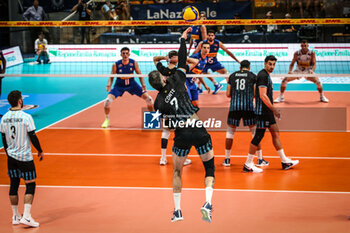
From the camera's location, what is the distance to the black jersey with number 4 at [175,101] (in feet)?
22.8

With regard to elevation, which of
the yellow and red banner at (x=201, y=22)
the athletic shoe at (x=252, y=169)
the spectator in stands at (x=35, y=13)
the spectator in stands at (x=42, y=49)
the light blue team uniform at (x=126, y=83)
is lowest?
the athletic shoe at (x=252, y=169)

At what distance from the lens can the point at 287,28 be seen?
2598 centimetres

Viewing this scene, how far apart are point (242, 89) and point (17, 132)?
4.63 meters

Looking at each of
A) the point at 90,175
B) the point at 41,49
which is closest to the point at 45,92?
the point at 41,49

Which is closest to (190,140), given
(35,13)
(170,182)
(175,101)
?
(175,101)

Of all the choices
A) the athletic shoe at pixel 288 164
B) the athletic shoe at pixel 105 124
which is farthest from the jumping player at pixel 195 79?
the athletic shoe at pixel 105 124

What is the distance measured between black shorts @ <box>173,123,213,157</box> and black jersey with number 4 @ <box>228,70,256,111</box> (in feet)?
9.68

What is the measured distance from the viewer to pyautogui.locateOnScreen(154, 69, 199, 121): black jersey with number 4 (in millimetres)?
6938

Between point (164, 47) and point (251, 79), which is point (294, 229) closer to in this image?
point (251, 79)

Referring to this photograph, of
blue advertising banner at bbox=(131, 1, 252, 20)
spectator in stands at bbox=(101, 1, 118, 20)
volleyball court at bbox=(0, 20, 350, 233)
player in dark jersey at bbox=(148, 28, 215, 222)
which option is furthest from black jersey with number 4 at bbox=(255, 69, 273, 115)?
spectator in stands at bbox=(101, 1, 118, 20)

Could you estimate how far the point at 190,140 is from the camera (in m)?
6.90

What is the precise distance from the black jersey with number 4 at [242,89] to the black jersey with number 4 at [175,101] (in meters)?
2.89

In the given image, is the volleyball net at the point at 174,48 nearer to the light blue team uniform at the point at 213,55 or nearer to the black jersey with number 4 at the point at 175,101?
the light blue team uniform at the point at 213,55

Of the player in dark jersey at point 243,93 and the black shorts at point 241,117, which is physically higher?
the player in dark jersey at point 243,93
